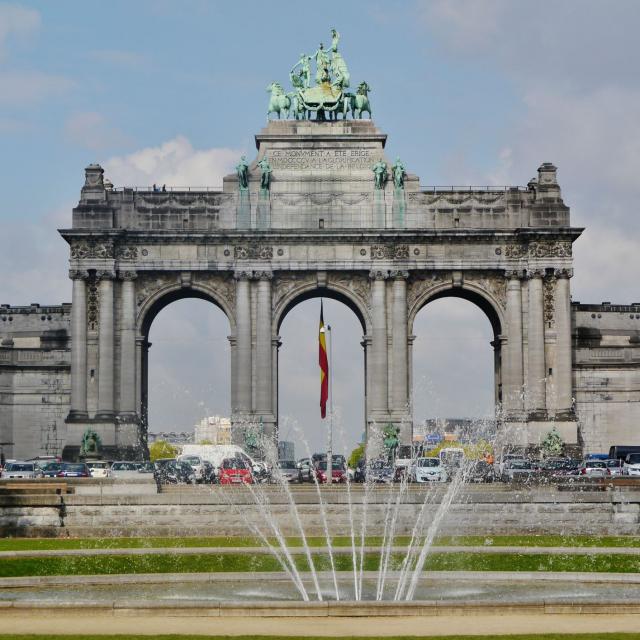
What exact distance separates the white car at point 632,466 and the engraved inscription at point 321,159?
81.4 ft

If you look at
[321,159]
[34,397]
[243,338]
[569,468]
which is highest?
[321,159]

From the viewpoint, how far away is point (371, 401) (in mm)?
86500

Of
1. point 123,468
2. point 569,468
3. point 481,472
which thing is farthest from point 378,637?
point 481,472

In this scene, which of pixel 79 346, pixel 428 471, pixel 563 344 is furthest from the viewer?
pixel 79 346

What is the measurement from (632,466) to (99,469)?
26.7 metres

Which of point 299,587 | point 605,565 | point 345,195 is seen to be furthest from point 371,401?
point 299,587

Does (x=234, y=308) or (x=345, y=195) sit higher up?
(x=345, y=195)

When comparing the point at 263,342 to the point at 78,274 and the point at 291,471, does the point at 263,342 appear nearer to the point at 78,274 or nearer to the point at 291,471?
the point at 78,274

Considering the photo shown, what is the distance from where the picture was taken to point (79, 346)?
286 feet

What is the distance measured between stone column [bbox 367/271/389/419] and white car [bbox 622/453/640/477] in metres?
16.0

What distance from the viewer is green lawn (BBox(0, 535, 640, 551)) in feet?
128

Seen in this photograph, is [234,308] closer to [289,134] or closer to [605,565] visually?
[289,134]

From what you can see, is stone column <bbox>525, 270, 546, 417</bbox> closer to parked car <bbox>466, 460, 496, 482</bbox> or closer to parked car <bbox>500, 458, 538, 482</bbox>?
parked car <bbox>466, 460, 496, 482</bbox>

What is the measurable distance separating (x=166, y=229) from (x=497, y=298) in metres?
20.7
